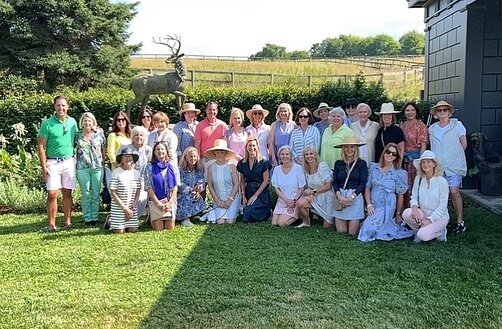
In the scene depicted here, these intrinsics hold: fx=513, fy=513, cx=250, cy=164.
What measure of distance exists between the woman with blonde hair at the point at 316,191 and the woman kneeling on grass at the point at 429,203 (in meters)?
0.98

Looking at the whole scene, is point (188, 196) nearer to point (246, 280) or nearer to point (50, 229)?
point (50, 229)

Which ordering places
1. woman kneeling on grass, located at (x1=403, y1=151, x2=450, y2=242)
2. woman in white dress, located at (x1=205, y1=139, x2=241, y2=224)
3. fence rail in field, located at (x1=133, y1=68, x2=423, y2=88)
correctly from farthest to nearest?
fence rail in field, located at (x1=133, y1=68, x2=423, y2=88)
woman in white dress, located at (x1=205, y1=139, x2=241, y2=224)
woman kneeling on grass, located at (x1=403, y1=151, x2=450, y2=242)

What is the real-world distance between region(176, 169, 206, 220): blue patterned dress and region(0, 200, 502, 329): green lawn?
1.36 ft

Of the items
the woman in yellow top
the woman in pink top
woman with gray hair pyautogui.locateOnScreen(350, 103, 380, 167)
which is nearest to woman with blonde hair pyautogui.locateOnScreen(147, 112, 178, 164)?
the woman in yellow top

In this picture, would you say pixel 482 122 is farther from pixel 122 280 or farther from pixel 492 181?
pixel 122 280

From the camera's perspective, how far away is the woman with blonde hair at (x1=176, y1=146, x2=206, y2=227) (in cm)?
636

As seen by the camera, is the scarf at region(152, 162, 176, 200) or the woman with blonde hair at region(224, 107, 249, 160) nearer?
the scarf at region(152, 162, 176, 200)

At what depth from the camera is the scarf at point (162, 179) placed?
19.9 feet

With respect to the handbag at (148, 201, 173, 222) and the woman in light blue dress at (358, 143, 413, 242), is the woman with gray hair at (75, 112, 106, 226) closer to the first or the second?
the handbag at (148, 201, 173, 222)

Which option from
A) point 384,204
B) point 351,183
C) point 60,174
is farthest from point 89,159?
point 384,204

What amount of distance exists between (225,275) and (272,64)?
28.1m

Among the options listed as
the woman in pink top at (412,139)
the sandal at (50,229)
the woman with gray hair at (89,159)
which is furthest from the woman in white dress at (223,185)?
the woman in pink top at (412,139)

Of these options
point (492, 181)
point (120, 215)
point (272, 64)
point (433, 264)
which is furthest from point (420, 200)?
point (272, 64)

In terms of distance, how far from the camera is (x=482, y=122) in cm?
822
